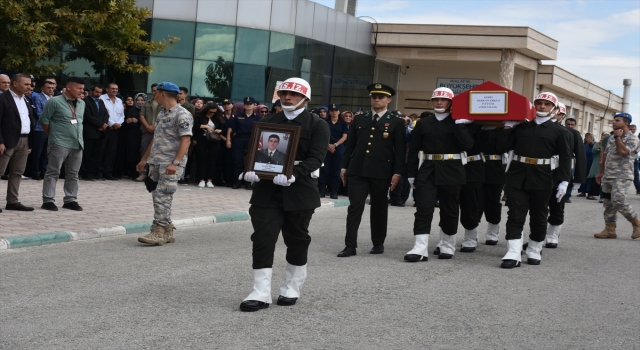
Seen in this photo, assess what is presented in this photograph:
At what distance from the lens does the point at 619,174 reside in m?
13.9

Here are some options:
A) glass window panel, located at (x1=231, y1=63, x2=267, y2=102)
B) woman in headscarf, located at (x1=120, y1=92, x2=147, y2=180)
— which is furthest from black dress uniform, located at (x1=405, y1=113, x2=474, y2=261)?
glass window panel, located at (x1=231, y1=63, x2=267, y2=102)

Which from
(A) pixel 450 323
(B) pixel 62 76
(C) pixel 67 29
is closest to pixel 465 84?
(B) pixel 62 76

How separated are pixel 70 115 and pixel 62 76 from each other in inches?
536

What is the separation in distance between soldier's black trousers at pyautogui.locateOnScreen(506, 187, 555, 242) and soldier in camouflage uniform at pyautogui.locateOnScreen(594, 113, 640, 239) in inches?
152

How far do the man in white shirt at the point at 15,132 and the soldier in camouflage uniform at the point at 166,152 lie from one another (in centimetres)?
272

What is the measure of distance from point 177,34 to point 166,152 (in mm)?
16909

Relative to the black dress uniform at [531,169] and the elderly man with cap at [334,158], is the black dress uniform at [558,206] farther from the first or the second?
the elderly man with cap at [334,158]

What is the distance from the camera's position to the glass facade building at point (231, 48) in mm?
26672

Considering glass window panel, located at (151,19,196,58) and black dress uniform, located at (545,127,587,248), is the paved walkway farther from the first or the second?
glass window panel, located at (151,19,196,58)

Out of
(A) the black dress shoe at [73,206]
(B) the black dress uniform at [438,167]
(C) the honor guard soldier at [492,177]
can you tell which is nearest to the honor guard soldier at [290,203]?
(B) the black dress uniform at [438,167]

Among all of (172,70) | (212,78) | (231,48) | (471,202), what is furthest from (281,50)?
(471,202)

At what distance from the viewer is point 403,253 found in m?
11.0

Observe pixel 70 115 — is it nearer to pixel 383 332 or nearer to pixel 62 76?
pixel 383 332

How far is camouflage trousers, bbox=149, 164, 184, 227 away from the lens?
10625mm
